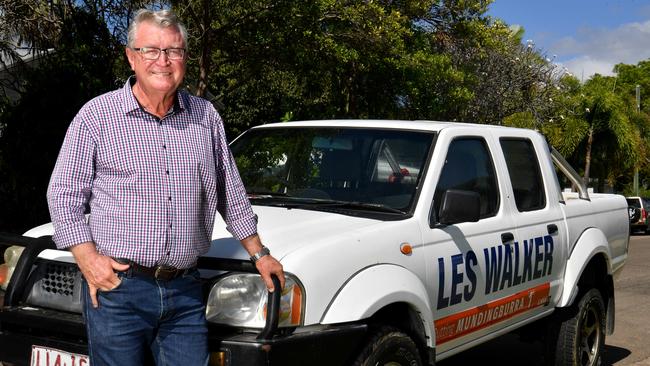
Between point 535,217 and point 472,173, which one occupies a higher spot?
point 472,173

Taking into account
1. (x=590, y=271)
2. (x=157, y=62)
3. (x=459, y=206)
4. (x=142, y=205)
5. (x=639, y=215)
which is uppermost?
(x=157, y=62)

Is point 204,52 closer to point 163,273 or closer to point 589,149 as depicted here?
point 163,273

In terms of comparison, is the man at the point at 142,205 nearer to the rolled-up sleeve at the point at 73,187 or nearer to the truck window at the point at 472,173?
the rolled-up sleeve at the point at 73,187

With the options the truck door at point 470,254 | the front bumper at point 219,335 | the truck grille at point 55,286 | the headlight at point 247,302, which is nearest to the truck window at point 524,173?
the truck door at point 470,254

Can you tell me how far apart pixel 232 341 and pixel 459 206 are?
1466mm

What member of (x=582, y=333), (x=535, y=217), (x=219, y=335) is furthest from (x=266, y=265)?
(x=582, y=333)

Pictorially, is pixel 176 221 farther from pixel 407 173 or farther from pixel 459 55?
pixel 459 55

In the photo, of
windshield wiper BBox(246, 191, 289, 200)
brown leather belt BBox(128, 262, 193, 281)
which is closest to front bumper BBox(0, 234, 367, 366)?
brown leather belt BBox(128, 262, 193, 281)

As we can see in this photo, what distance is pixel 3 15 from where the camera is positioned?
10961 mm

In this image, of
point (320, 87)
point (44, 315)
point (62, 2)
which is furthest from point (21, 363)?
point (320, 87)

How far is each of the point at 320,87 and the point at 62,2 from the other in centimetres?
571

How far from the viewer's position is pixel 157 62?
287cm

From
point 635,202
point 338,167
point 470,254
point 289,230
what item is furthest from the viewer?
point 635,202

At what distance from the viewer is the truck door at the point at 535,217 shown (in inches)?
197
